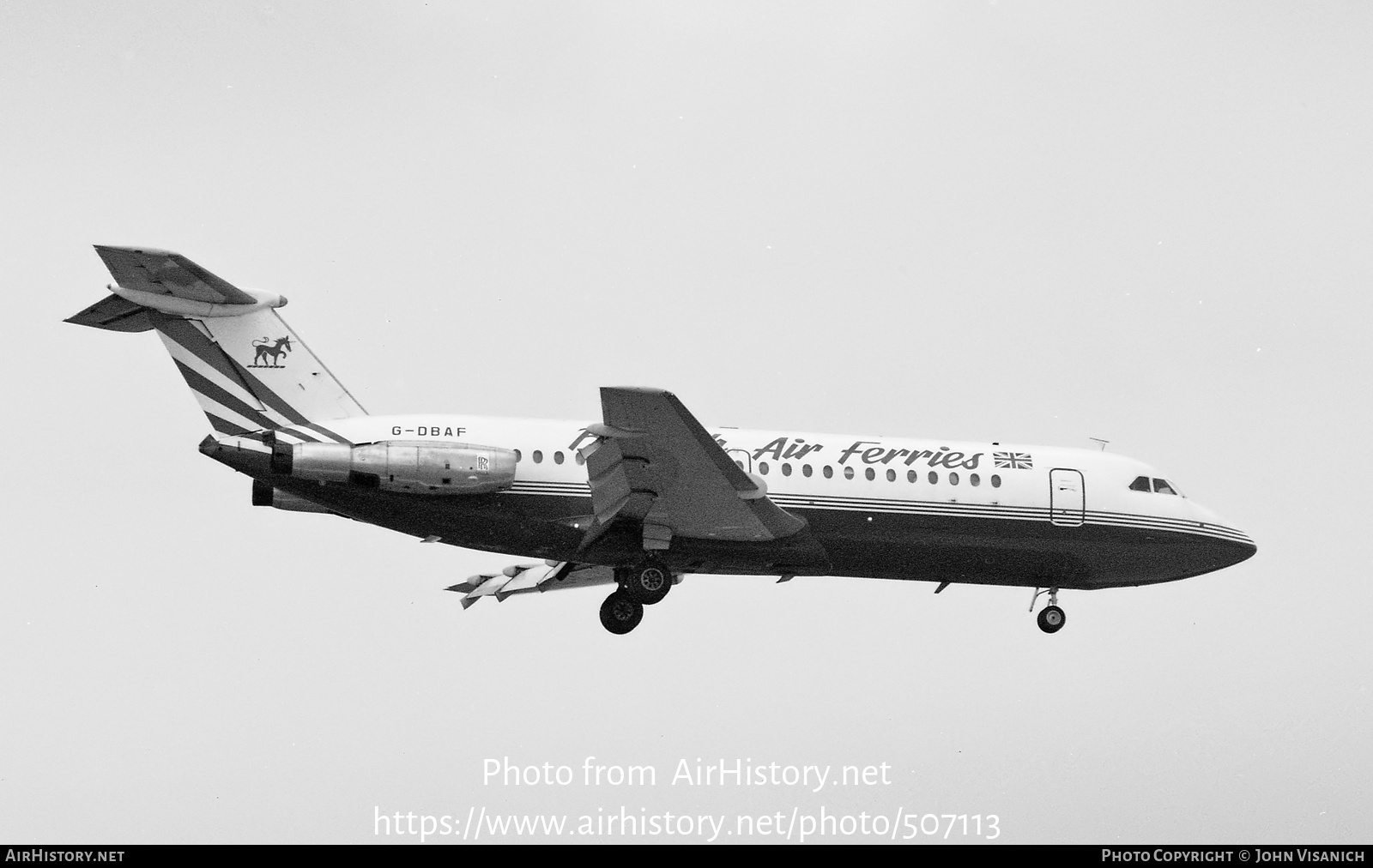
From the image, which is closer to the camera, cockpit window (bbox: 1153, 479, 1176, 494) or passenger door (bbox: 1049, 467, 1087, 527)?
passenger door (bbox: 1049, 467, 1087, 527)

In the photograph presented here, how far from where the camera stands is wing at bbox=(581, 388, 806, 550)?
86.7ft

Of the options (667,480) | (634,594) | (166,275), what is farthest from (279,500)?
(667,480)

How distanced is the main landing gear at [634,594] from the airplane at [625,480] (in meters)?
0.04

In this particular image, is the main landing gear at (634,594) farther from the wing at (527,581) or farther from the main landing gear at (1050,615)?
the main landing gear at (1050,615)

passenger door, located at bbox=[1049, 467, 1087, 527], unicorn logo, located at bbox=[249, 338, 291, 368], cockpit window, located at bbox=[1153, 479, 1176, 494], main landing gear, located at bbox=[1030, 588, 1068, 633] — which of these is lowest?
main landing gear, located at bbox=[1030, 588, 1068, 633]

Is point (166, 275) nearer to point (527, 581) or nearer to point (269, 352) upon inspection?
point (269, 352)

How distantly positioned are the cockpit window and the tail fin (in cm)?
1569

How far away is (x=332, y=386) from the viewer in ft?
93.6

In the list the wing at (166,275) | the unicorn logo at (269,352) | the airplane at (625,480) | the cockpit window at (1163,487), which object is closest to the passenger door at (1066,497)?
the airplane at (625,480)

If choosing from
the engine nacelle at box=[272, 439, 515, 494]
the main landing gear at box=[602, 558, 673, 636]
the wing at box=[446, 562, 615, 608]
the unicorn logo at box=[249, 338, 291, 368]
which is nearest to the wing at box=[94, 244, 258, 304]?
the unicorn logo at box=[249, 338, 291, 368]

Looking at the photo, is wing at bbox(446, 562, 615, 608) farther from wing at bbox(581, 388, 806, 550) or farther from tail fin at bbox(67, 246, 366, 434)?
tail fin at bbox(67, 246, 366, 434)

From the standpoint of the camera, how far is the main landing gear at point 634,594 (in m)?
29.0

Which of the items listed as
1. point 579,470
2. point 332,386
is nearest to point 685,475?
point 579,470

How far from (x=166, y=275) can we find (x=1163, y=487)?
1934cm
